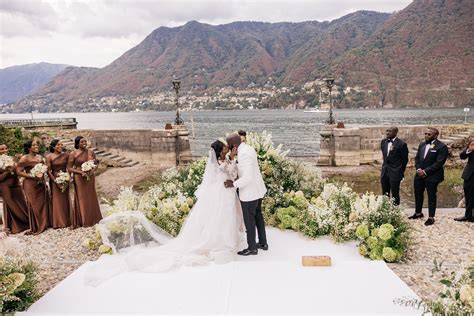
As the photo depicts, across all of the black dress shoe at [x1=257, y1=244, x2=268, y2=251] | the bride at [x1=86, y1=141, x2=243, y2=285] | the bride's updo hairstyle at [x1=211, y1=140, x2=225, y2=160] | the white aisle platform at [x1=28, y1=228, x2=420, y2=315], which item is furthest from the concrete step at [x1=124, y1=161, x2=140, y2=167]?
the bride's updo hairstyle at [x1=211, y1=140, x2=225, y2=160]

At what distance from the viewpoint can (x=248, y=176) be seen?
6.00 m

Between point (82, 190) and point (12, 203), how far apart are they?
158 centimetres

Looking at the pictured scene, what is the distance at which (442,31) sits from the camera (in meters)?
131

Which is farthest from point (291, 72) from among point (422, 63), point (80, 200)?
point (80, 200)

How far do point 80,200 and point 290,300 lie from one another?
5680mm

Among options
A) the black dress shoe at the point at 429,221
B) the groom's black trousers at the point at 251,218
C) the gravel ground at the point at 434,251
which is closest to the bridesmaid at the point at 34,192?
the groom's black trousers at the point at 251,218

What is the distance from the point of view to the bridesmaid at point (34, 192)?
848 centimetres

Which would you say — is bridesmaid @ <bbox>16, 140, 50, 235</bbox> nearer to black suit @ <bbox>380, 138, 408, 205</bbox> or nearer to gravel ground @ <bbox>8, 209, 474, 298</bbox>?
gravel ground @ <bbox>8, 209, 474, 298</bbox>

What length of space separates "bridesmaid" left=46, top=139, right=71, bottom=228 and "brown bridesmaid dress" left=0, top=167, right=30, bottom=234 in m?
0.66

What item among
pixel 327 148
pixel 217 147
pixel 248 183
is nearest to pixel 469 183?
pixel 248 183

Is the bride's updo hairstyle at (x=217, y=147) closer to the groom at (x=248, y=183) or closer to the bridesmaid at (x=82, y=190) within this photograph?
the groom at (x=248, y=183)

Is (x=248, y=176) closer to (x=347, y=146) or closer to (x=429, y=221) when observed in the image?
(x=429, y=221)

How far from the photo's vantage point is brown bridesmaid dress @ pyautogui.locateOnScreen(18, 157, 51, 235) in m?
8.49

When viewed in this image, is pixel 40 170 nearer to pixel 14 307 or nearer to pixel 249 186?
pixel 14 307
